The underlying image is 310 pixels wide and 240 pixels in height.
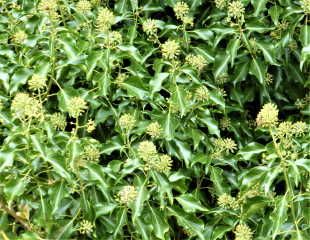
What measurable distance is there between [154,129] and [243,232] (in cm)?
61

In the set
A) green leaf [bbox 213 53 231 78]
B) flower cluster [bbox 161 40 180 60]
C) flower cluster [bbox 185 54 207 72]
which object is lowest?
green leaf [bbox 213 53 231 78]

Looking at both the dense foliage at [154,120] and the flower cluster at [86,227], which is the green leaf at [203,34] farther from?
the flower cluster at [86,227]

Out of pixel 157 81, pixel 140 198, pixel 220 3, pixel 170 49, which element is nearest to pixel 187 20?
pixel 220 3

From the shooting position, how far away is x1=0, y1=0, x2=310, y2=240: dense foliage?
9.43 ft

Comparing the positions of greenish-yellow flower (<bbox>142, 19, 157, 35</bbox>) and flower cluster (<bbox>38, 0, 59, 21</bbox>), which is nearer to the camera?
flower cluster (<bbox>38, 0, 59, 21</bbox>)

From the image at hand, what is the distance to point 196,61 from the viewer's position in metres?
3.29

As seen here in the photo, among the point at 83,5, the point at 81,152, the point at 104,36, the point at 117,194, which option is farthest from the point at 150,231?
the point at 83,5

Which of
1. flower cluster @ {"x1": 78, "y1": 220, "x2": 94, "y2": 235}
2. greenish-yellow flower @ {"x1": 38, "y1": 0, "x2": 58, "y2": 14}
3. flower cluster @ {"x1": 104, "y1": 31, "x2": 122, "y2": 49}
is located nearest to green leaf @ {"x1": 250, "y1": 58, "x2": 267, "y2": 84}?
flower cluster @ {"x1": 104, "y1": 31, "x2": 122, "y2": 49}

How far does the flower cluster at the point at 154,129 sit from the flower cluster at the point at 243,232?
0.56m

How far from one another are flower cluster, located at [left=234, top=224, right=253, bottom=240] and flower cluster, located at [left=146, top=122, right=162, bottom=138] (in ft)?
1.83

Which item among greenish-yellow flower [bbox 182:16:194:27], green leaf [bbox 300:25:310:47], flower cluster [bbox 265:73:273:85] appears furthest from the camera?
flower cluster [bbox 265:73:273:85]

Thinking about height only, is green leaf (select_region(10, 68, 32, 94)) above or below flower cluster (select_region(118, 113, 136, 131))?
above

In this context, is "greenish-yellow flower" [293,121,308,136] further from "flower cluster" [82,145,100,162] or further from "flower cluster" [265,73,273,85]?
"flower cluster" [82,145,100,162]

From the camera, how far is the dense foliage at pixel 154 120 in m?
2.88
